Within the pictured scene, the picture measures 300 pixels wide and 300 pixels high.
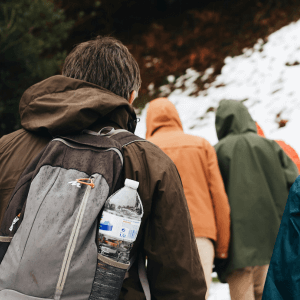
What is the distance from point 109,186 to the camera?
1.25 meters

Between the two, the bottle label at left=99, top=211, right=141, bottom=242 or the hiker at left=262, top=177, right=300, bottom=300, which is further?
the hiker at left=262, top=177, right=300, bottom=300

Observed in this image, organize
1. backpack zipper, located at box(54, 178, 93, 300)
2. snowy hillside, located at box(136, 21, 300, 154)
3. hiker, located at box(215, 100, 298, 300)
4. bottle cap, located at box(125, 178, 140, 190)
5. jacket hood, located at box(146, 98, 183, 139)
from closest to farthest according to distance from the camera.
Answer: backpack zipper, located at box(54, 178, 93, 300), bottle cap, located at box(125, 178, 140, 190), hiker, located at box(215, 100, 298, 300), jacket hood, located at box(146, 98, 183, 139), snowy hillside, located at box(136, 21, 300, 154)

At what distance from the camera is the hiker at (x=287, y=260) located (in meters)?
1.36

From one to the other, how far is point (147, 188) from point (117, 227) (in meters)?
0.23

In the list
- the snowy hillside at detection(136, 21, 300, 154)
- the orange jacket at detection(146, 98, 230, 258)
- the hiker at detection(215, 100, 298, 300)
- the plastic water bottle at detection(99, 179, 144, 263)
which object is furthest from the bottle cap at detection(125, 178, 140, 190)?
the snowy hillside at detection(136, 21, 300, 154)

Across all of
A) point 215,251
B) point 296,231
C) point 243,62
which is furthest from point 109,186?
point 243,62

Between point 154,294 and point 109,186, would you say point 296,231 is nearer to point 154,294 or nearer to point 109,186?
point 154,294

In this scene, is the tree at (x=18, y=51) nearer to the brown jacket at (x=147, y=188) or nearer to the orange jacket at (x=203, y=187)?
the orange jacket at (x=203, y=187)

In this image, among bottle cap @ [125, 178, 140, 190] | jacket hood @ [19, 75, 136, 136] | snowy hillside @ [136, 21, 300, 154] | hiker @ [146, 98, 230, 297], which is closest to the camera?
bottle cap @ [125, 178, 140, 190]

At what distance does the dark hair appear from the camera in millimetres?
1570

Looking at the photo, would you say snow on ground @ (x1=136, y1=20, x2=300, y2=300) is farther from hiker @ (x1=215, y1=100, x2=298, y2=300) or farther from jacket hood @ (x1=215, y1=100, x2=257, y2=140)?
hiker @ (x1=215, y1=100, x2=298, y2=300)

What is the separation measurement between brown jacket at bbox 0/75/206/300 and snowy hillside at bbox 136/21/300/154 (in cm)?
590

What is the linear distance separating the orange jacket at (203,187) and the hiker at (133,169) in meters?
1.49

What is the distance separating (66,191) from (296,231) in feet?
3.24
